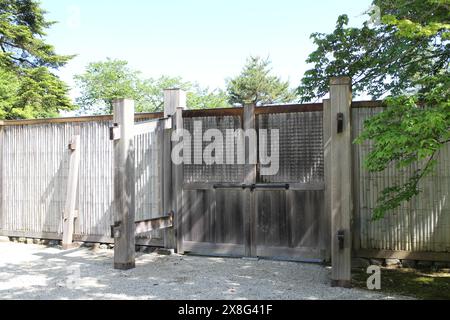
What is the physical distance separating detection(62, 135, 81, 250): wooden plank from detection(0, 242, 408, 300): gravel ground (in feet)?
1.50

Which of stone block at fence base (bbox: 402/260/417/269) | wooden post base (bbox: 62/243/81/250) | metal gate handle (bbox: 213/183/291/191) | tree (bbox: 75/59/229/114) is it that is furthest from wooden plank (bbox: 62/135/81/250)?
tree (bbox: 75/59/229/114)

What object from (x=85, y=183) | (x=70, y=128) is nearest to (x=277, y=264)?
(x=85, y=183)

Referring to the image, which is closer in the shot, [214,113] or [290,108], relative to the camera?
[290,108]

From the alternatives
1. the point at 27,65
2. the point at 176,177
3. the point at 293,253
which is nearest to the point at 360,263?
the point at 293,253

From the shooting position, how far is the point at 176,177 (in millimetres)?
6125

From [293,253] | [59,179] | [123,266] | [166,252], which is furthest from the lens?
[59,179]

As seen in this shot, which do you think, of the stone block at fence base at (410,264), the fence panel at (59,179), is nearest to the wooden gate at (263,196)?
the fence panel at (59,179)

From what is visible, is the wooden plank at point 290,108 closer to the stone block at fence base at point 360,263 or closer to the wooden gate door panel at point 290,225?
the wooden gate door panel at point 290,225

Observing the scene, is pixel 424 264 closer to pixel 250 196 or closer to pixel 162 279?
pixel 250 196

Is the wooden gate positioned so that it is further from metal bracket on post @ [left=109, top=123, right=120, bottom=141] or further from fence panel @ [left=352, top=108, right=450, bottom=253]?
metal bracket on post @ [left=109, top=123, right=120, bottom=141]

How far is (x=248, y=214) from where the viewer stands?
577 cm

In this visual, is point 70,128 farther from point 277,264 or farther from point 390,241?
point 390,241

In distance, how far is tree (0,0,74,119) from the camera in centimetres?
1655

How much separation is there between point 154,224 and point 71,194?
1.87 metres
